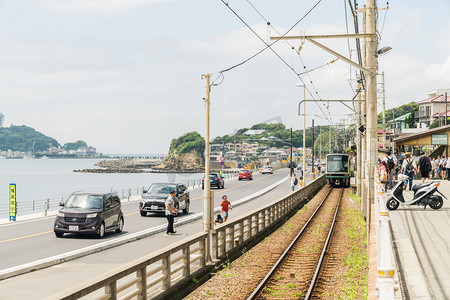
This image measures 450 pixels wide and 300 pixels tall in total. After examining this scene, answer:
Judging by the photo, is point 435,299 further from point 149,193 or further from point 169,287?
point 149,193

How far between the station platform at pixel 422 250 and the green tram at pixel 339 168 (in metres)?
39.3

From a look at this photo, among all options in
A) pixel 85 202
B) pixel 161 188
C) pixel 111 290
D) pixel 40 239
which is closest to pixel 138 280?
pixel 111 290

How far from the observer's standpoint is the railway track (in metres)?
12.4

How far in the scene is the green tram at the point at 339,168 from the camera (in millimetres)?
58344

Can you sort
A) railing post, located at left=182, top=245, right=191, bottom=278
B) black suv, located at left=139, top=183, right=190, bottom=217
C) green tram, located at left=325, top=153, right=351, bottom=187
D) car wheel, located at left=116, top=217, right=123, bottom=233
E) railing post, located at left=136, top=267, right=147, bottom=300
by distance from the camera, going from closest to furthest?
railing post, located at left=136, top=267, right=147, bottom=300 < railing post, located at left=182, top=245, right=191, bottom=278 < car wheel, located at left=116, top=217, right=123, bottom=233 < black suv, located at left=139, top=183, right=190, bottom=217 < green tram, located at left=325, top=153, right=351, bottom=187

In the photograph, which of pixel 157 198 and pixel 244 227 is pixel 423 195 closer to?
pixel 244 227

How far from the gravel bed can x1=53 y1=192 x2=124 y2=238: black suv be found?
640cm

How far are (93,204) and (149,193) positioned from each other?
28.4 ft

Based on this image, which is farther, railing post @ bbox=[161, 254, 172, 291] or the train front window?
the train front window

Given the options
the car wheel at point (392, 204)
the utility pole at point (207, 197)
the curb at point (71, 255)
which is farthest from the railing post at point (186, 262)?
the car wheel at point (392, 204)

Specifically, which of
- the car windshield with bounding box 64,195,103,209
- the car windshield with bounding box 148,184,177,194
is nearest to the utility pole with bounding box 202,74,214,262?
the car windshield with bounding box 64,195,103,209

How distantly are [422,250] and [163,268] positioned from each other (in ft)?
18.1

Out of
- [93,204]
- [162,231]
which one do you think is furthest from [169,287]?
[162,231]

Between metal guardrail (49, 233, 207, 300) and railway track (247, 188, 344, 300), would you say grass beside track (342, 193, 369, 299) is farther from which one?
metal guardrail (49, 233, 207, 300)
